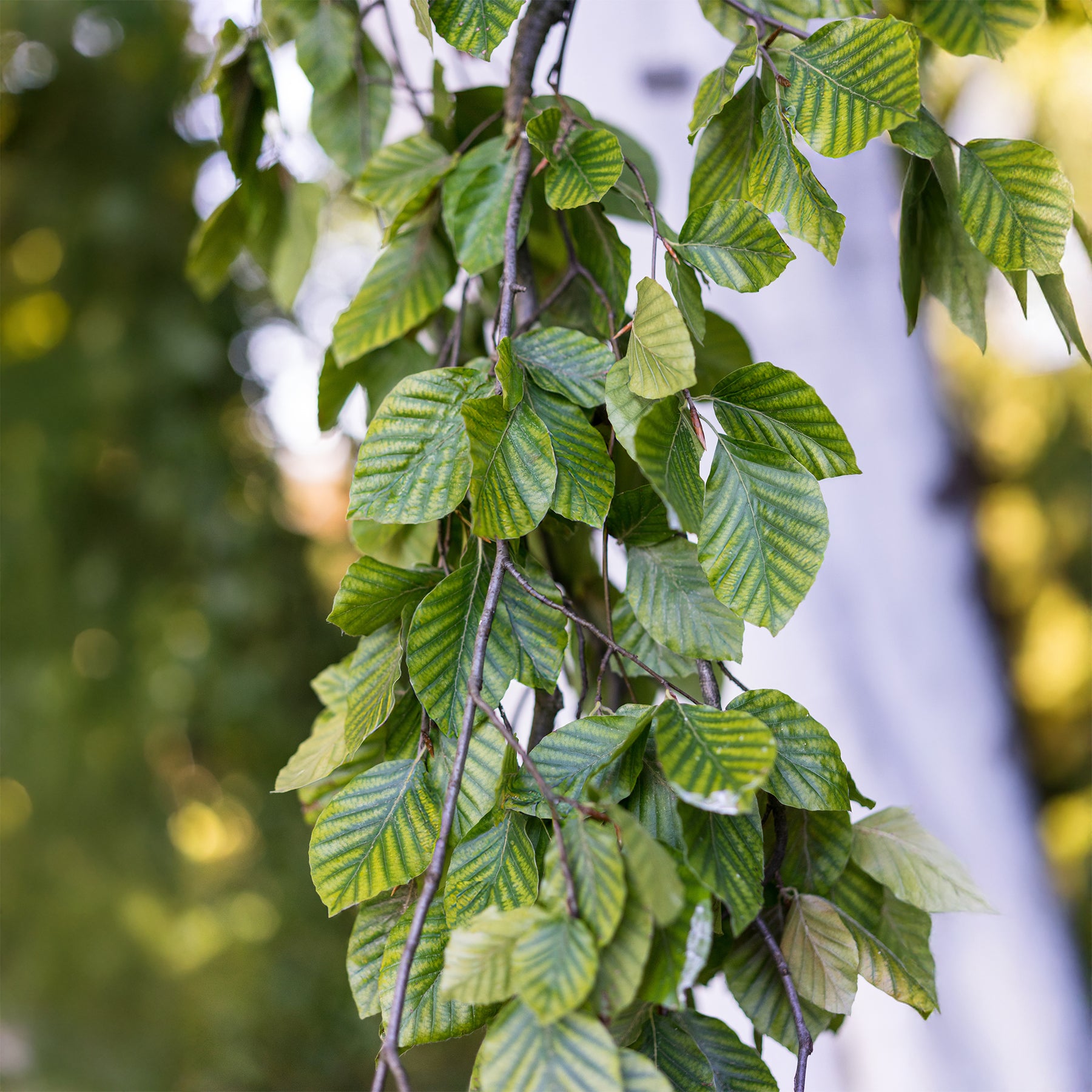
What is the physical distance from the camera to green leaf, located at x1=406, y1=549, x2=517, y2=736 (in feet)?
0.78

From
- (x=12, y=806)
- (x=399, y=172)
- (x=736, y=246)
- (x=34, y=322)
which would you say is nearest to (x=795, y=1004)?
(x=736, y=246)

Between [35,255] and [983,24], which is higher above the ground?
[35,255]

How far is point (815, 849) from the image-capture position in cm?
26

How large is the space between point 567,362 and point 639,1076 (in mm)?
193

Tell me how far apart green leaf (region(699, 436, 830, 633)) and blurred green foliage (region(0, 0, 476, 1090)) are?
48.1 inches

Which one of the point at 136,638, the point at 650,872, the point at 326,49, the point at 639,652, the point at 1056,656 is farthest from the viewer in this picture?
the point at 1056,656

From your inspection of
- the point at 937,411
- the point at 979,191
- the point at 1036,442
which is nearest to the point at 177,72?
the point at 937,411

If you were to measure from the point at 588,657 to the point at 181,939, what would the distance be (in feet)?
4.47

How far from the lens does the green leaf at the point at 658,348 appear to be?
21cm

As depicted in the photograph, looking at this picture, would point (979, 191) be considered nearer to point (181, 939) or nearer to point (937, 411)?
point (937, 411)

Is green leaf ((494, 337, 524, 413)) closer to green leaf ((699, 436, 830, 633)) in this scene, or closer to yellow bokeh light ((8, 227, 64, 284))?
green leaf ((699, 436, 830, 633))

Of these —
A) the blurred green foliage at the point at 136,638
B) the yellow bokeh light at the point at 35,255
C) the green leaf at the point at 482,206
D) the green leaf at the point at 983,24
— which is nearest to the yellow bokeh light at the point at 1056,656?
the blurred green foliage at the point at 136,638

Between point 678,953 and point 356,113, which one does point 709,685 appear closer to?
point 678,953

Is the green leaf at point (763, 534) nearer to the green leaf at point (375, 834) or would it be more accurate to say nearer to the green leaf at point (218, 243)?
the green leaf at point (375, 834)
